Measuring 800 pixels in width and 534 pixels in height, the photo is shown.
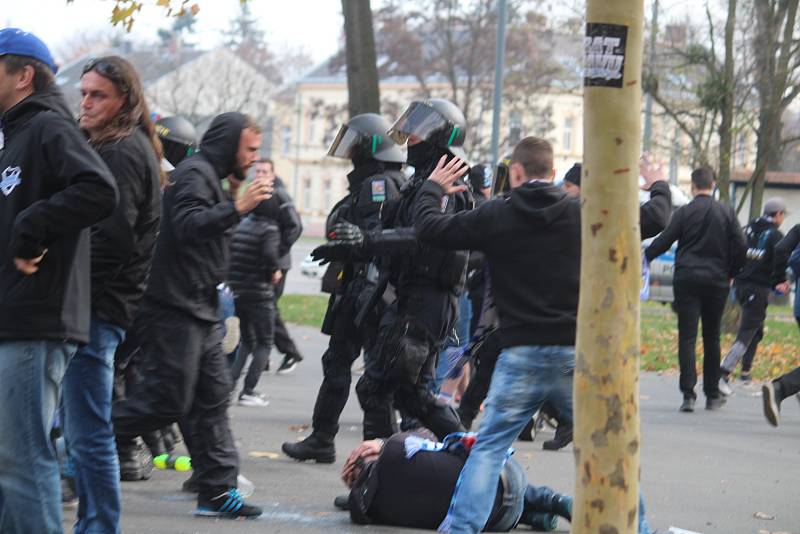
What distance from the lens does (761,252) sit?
14656 millimetres

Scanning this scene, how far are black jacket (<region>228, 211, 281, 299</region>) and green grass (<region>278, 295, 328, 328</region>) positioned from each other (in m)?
9.72

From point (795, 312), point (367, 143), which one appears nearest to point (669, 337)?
point (795, 312)

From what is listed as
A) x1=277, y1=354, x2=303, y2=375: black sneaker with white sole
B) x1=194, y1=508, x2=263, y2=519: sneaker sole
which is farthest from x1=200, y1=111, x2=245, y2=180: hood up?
x1=277, y1=354, x2=303, y2=375: black sneaker with white sole

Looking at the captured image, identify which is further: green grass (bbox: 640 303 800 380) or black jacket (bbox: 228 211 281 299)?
green grass (bbox: 640 303 800 380)

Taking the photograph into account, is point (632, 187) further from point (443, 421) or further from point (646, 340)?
point (646, 340)

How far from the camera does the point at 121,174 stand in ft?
18.4

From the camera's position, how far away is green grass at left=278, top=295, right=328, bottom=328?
2228 centimetres

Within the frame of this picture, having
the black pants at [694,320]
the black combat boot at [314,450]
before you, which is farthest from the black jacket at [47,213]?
the black pants at [694,320]

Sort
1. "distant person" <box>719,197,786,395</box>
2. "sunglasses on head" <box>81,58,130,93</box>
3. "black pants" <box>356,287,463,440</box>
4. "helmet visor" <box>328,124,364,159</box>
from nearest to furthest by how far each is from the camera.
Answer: "sunglasses on head" <box>81,58,130,93</box> < "black pants" <box>356,287,463,440</box> < "helmet visor" <box>328,124,364,159</box> < "distant person" <box>719,197,786,395</box>

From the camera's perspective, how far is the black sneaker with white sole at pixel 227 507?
6637 mm

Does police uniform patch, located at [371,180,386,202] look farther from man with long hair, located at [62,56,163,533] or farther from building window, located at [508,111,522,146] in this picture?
building window, located at [508,111,522,146]

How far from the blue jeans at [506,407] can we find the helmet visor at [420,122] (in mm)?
2102

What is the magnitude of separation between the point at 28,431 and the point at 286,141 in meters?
89.8

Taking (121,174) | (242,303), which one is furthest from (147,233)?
(242,303)
